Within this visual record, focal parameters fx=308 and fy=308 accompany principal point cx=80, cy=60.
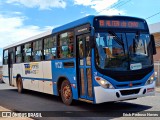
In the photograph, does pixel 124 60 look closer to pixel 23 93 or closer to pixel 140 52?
pixel 140 52

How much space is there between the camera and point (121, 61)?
10008 mm

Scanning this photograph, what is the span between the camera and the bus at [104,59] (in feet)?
32.1

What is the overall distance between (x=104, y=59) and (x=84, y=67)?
1.01 meters

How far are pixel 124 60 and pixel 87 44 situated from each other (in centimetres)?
138

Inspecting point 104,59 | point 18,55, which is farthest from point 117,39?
point 18,55

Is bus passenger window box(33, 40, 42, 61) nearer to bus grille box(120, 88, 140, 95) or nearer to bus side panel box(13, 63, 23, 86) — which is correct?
bus side panel box(13, 63, 23, 86)

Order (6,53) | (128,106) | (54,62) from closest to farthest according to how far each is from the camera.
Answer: (128,106) → (54,62) → (6,53)

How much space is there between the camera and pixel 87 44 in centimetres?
1045

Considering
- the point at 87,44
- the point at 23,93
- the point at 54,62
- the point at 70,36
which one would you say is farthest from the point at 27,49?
the point at 87,44

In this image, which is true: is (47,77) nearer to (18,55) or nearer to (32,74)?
(32,74)

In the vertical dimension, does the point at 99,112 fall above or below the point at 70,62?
below

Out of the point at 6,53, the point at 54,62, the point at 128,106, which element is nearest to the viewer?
the point at 128,106

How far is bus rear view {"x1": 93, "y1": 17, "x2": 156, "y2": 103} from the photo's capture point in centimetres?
973

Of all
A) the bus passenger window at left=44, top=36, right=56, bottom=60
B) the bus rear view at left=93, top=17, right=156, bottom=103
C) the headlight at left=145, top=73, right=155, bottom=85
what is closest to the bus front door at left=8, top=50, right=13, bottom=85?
the bus passenger window at left=44, top=36, right=56, bottom=60
